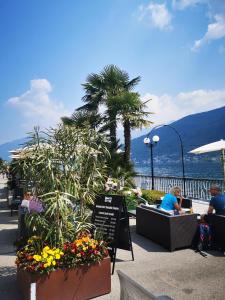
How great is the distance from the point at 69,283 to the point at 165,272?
174 cm

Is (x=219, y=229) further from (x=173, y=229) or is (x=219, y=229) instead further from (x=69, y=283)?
(x=69, y=283)

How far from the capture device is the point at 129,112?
12352mm

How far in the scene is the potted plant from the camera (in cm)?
374

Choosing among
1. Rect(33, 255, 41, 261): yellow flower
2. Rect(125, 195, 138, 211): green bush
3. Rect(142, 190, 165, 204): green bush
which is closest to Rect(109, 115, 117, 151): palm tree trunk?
Rect(142, 190, 165, 204): green bush

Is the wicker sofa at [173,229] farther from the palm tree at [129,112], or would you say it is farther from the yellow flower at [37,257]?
the palm tree at [129,112]

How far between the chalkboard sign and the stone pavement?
1.28 feet

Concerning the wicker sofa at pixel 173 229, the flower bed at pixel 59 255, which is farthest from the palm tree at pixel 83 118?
the flower bed at pixel 59 255

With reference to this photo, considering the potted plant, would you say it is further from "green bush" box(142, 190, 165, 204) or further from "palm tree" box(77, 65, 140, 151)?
"palm tree" box(77, 65, 140, 151)

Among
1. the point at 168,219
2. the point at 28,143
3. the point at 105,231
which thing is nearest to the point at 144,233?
the point at 168,219

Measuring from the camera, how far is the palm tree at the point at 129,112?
1211 centimetres

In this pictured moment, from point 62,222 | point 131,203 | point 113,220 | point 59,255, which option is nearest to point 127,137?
point 131,203

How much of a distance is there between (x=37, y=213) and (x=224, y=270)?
316 centimetres

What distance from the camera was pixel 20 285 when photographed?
407 centimetres

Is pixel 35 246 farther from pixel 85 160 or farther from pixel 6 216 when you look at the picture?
pixel 6 216
